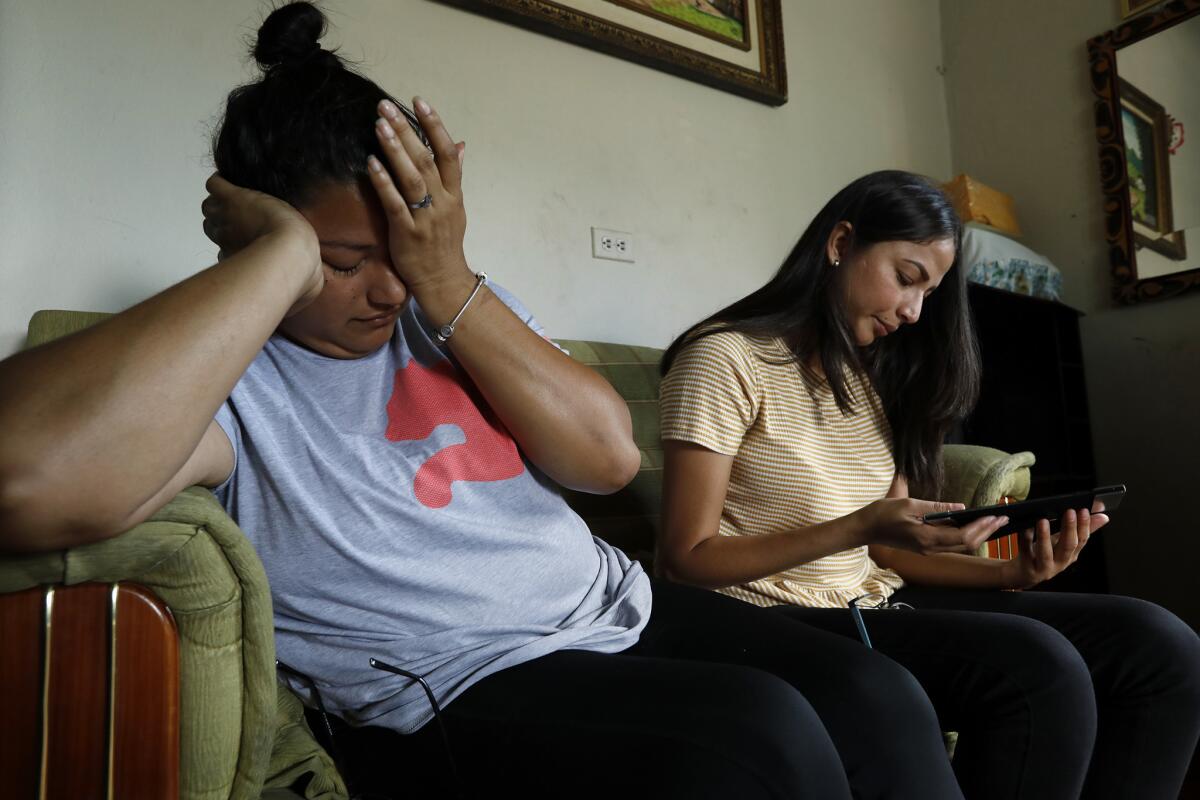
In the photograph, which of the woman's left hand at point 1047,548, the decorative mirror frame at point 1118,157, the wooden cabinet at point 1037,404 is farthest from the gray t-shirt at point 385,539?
the decorative mirror frame at point 1118,157

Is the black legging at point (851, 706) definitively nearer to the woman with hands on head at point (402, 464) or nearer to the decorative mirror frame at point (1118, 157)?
the woman with hands on head at point (402, 464)

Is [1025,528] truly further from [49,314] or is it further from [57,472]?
[49,314]

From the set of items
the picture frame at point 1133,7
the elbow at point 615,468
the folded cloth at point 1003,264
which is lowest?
the elbow at point 615,468

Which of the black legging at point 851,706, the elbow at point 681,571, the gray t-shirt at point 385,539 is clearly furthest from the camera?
the elbow at point 681,571

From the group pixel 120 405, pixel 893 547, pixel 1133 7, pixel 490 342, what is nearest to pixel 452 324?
pixel 490 342

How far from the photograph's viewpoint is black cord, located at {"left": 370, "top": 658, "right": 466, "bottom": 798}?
0.70m

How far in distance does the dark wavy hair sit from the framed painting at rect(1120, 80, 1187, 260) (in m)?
2.37

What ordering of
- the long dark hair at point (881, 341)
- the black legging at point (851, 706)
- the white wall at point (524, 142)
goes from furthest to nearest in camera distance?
the white wall at point (524, 142)
the long dark hair at point (881, 341)
the black legging at point (851, 706)

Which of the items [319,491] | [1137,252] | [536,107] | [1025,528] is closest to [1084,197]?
[1137,252]

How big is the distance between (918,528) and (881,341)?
0.53m

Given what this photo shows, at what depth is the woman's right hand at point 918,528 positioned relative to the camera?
948 millimetres

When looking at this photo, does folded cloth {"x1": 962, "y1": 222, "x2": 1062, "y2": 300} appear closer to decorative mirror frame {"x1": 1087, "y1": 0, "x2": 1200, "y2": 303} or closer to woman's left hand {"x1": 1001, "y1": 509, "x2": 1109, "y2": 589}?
decorative mirror frame {"x1": 1087, "y1": 0, "x2": 1200, "y2": 303}

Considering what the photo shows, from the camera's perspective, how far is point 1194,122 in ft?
7.91

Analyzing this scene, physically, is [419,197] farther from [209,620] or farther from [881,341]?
[881,341]
